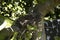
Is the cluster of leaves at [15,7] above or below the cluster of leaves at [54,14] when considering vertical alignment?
above

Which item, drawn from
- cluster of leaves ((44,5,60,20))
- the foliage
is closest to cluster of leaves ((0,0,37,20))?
the foliage

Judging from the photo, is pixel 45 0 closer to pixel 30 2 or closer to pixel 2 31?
pixel 2 31

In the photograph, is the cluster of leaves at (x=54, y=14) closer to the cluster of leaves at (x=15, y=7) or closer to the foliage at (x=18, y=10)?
the foliage at (x=18, y=10)

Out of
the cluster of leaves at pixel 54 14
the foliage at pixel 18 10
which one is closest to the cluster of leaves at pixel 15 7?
the foliage at pixel 18 10

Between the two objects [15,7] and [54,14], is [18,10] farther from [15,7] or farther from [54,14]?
[54,14]

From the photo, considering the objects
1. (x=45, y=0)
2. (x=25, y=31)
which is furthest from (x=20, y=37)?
(x=45, y=0)

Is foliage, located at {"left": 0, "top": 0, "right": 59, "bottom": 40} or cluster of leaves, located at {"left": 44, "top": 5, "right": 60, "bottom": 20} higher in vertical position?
foliage, located at {"left": 0, "top": 0, "right": 59, "bottom": 40}

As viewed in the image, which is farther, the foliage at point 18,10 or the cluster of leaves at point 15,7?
the cluster of leaves at point 15,7

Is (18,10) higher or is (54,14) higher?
(18,10)

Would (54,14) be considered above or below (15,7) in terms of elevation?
below

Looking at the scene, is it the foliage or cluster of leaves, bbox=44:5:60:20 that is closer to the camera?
the foliage

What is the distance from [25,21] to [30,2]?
3.41ft

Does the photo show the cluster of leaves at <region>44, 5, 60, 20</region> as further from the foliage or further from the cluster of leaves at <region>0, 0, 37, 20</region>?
the cluster of leaves at <region>0, 0, 37, 20</region>

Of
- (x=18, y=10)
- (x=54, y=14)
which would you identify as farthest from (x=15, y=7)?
(x=54, y=14)
